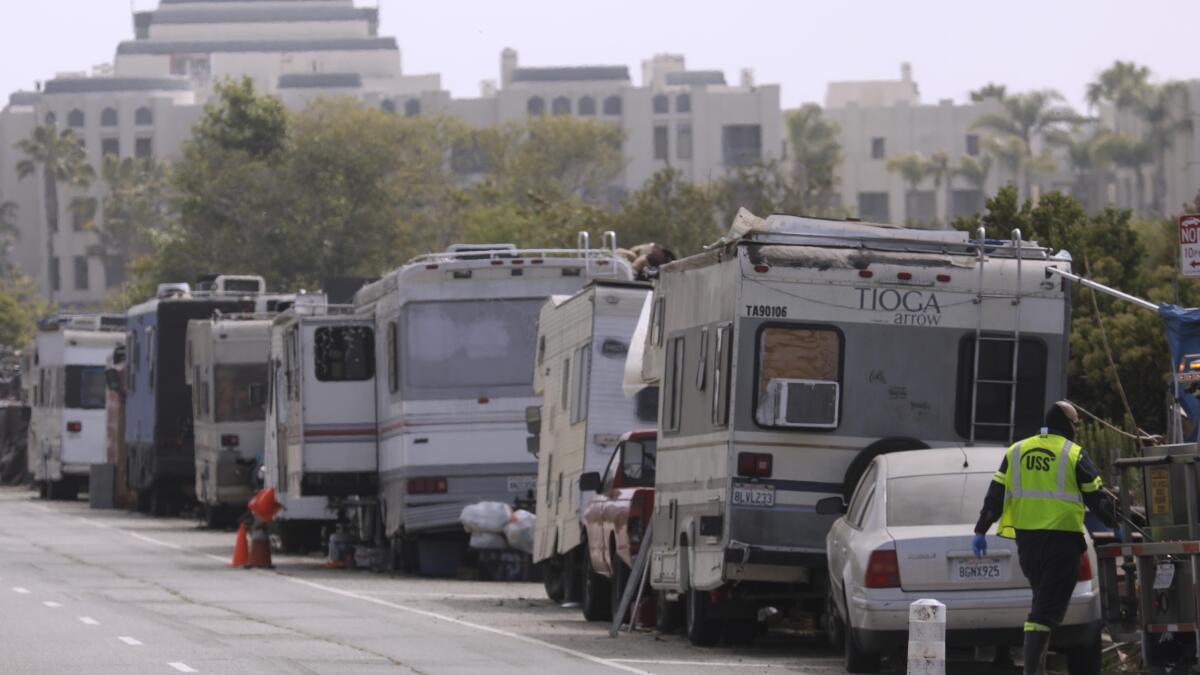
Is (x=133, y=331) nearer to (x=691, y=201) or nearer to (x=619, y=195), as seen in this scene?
(x=691, y=201)

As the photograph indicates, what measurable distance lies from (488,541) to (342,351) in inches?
128

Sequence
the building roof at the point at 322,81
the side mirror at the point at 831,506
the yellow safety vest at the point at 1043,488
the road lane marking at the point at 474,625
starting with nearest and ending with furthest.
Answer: the yellow safety vest at the point at 1043,488
the side mirror at the point at 831,506
the road lane marking at the point at 474,625
the building roof at the point at 322,81

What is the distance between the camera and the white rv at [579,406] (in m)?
21.8

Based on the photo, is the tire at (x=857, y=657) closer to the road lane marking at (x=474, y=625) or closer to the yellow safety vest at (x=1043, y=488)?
the road lane marking at (x=474, y=625)

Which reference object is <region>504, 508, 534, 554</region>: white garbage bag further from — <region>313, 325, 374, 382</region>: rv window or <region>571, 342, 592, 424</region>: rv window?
<region>571, 342, 592, 424</region>: rv window

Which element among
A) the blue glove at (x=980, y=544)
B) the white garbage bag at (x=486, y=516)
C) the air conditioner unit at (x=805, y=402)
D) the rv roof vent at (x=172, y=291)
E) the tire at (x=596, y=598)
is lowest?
the tire at (x=596, y=598)

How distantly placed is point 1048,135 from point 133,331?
339 ft

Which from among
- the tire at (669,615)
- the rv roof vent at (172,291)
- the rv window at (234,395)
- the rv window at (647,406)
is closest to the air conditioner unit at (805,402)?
the tire at (669,615)

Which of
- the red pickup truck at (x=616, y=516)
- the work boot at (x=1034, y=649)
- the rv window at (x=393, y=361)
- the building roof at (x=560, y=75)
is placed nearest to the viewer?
the work boot at (x=1034, y=649)

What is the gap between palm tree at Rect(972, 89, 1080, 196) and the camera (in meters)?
142

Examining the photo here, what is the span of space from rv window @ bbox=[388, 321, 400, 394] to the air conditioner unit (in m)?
10.2

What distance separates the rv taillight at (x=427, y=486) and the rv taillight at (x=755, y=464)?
9.56 m

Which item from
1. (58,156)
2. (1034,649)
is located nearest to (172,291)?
(1034,649)

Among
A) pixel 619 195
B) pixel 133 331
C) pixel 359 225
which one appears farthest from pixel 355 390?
pixel 619 195
